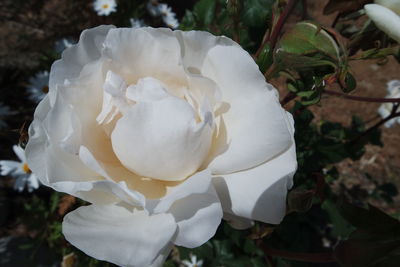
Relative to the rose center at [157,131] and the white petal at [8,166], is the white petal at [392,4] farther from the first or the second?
the white petal at [8,166]

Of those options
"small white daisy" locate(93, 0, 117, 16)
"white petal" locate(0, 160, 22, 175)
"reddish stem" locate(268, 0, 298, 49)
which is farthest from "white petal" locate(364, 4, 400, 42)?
"small white daisy" locate(93, 0, 117, 16)

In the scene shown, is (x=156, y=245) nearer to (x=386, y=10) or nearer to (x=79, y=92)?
(x=79, y=92)

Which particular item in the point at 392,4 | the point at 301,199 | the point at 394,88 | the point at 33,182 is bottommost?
the point at 33,182

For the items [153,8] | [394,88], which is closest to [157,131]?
[394,88]

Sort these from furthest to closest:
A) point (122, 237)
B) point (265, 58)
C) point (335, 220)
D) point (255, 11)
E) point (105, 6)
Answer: point (105, 6), point (335, 220), point (255, 11), point (265, 58), point (122, 237)

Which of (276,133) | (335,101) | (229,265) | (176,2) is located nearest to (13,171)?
(229,265)

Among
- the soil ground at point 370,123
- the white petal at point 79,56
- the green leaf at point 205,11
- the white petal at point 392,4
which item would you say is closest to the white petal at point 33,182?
the green leaf at point 205,11

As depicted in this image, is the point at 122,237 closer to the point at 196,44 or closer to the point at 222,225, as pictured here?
the point at 196,44
